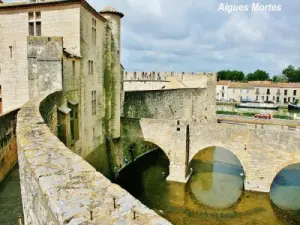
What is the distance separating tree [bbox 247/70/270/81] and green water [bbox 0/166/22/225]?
101 meters

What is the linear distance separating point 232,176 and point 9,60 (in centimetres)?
1423

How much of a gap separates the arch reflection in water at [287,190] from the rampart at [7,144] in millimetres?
12220

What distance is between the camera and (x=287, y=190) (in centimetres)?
1543

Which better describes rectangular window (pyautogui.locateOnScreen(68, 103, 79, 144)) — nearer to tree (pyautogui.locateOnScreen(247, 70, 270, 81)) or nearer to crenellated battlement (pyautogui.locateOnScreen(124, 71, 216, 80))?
crenellated battlement (pyautogui.locateOnScreen(124, 71, 216, 80))

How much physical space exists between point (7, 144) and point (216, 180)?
12.6 metres

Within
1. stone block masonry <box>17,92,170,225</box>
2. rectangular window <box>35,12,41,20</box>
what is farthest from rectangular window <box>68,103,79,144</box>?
stone block masonry <box>17,92,170,225</box>

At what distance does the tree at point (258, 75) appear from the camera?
321 feet

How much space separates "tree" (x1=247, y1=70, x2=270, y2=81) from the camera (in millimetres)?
97750

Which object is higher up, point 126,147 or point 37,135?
point 37,135

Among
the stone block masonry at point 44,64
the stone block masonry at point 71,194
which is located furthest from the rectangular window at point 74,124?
the stone block masonry at point 71,194

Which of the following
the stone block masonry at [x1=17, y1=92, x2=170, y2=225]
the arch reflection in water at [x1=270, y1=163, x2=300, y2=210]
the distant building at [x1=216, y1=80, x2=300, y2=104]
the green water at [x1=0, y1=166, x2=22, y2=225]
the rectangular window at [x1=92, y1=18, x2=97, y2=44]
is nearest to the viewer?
the stone block masonry at [x1=17, y1=92, x2=170, y2=225]

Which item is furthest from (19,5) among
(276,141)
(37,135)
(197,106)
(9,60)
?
(197,106)

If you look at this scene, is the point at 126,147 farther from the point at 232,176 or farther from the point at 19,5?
the point at 19,5

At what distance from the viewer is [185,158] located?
16000 mm
